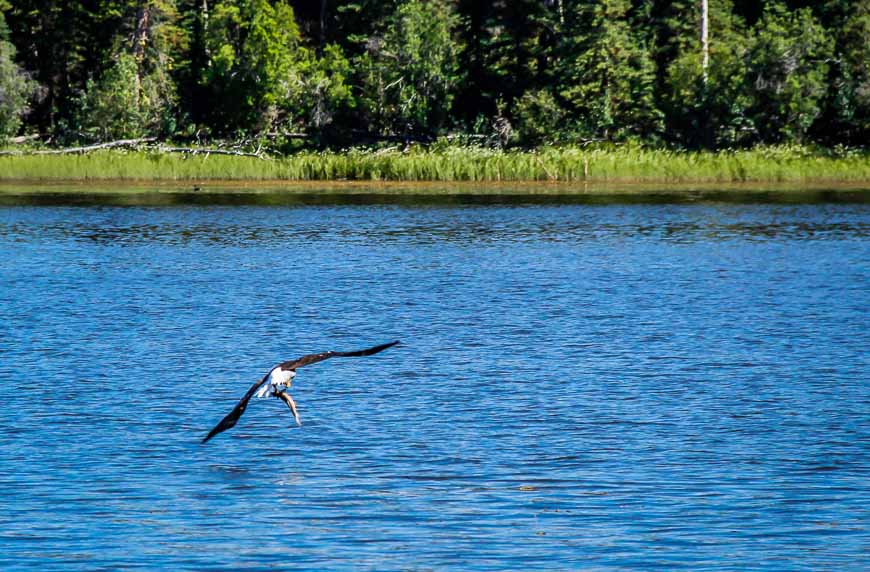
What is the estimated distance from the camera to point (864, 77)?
58688 millimetres

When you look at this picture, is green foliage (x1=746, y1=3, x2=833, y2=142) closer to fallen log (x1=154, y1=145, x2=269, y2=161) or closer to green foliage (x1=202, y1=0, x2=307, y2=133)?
green foliage (x1=202, y1=0, x2=307, y2=133)

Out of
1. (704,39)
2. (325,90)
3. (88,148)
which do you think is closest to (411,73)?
(325,90)

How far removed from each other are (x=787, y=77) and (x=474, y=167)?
13.9m

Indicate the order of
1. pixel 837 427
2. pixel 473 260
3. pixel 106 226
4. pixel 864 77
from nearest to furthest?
pixel 837 427, pixel 473 260, pixel 106 226, pixel 864 77

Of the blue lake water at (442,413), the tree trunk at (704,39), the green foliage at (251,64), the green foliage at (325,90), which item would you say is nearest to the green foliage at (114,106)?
the green foliage at (251,64)

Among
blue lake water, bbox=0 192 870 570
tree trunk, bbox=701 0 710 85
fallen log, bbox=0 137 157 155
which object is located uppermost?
tree trunk, bbox=701 0 710 85

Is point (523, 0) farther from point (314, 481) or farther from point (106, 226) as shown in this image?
point (314, 481)

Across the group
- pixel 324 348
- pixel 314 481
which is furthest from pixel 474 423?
pixel 324 348

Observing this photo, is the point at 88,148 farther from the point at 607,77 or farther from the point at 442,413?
the point at 442,413

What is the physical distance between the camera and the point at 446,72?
206 feet

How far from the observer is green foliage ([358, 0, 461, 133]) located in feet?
200

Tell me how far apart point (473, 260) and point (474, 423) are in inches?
695

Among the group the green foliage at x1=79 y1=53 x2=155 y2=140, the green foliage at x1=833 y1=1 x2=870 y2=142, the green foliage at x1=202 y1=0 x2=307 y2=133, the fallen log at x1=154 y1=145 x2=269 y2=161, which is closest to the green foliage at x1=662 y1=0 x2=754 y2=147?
the green foliage at x1=833 y1=1 x2=870 y2=142

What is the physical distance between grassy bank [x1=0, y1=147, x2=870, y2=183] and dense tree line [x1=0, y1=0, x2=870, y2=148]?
315cm
